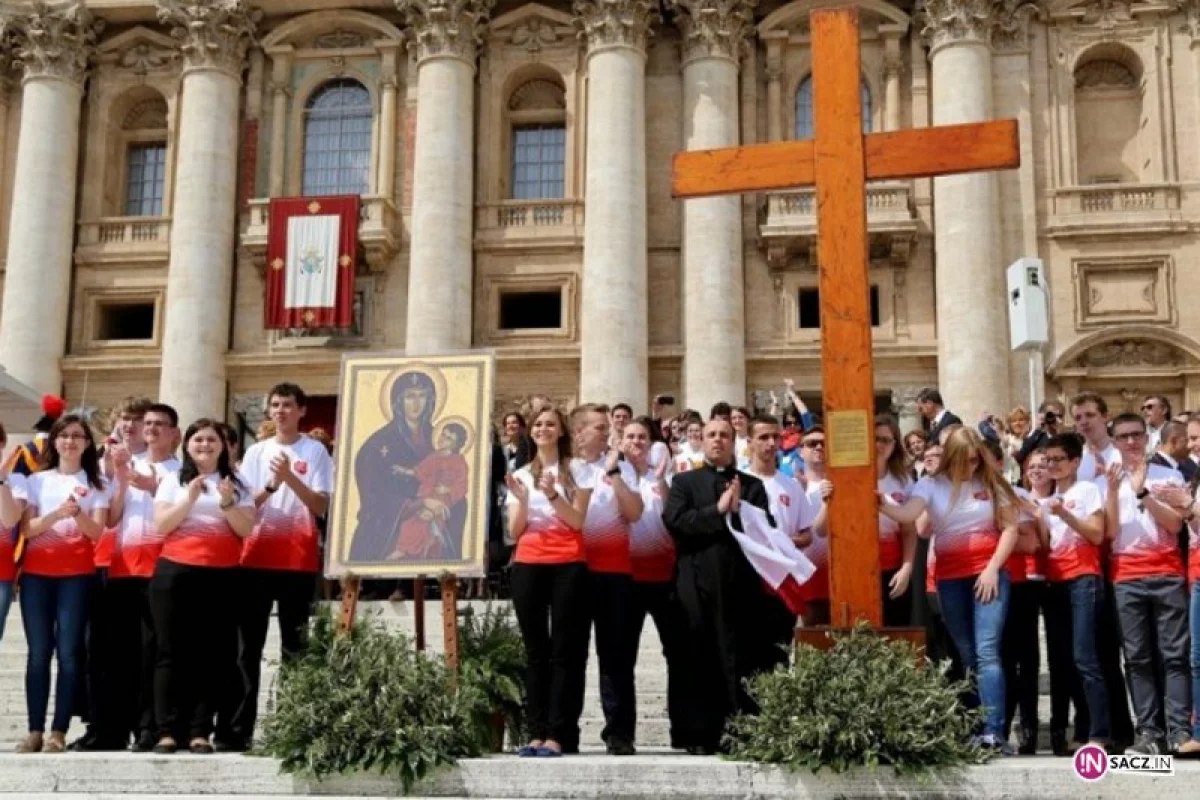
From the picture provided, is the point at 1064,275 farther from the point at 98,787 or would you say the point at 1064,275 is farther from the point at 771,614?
the point at 98,787

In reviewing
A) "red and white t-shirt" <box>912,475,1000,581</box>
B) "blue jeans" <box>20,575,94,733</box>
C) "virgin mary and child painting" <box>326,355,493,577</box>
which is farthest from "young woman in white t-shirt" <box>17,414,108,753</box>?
"red and white t-shirt" <box>912,475,1000,581</box>

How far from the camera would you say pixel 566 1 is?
94.2 feet

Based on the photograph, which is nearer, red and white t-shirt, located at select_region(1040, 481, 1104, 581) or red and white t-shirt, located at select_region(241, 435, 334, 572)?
red and white t-shirt, located at select_region(1040, 481, 1104, 581)

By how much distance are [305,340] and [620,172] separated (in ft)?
24.2

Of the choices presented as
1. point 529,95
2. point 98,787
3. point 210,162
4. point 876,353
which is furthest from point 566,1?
point 98,787

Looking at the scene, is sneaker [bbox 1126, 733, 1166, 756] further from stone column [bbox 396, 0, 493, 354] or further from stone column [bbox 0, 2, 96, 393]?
stone column [bbox 0, 2, 96, 393]

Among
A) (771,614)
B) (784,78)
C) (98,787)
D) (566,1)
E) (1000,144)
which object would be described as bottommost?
(98,787)

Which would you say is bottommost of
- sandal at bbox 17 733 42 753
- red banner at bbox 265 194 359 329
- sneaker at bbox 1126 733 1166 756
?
sandal at bbox 17 733 42 753

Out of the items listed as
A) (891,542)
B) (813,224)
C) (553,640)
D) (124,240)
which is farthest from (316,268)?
(553,640)

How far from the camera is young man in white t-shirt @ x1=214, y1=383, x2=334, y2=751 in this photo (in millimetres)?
8336

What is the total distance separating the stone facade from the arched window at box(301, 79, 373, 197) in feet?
0.91

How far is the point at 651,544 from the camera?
337 inches

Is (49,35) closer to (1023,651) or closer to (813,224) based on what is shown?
(813,224)

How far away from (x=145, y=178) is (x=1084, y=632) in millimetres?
26382
